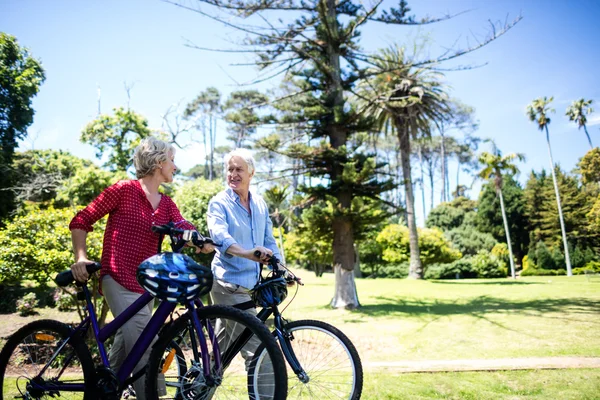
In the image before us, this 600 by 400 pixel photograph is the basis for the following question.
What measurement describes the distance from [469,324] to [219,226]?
744 centimetres

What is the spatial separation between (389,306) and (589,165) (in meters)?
29.5

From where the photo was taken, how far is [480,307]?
10992mm

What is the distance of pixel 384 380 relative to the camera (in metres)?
4.32

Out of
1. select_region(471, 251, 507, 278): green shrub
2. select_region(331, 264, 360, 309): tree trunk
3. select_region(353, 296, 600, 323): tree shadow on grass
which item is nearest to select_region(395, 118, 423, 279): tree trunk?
select_region(471, 251, 507, 278): green shrub

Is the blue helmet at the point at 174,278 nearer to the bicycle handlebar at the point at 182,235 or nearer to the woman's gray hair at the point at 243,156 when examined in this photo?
the bicycle handlebar at the point at 182,235

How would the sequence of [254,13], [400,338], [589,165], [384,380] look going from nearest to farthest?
[384,380]
[400,338]
[254,13]
[589,165]

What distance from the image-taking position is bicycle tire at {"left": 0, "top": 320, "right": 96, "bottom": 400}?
2.52 meters

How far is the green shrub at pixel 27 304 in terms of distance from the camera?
467 inches

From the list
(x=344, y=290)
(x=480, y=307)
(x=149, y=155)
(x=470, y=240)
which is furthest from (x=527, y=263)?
(x=149, y=155)

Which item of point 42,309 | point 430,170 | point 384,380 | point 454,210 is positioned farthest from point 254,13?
point 430,170

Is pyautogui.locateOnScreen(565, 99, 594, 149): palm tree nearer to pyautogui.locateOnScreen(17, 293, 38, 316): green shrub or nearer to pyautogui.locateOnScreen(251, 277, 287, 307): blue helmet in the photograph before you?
pyautogui.locateOnScreen(17, 293, 38, 316): green shrub

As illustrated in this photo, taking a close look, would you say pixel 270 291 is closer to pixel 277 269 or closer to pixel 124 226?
pixel 277 269

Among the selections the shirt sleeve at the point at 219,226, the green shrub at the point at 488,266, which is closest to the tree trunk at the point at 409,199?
the green shrub at the point at 488,266

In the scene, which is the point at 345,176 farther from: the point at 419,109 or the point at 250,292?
the point at 419,109
